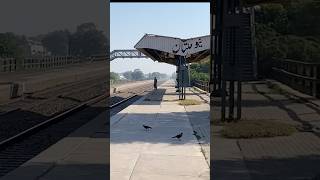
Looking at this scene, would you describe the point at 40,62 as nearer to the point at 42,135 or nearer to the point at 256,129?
the point at 256,129

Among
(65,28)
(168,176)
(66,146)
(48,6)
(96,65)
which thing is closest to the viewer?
(48,6)

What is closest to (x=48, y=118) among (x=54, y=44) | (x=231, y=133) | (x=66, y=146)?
(x=66, y=146)

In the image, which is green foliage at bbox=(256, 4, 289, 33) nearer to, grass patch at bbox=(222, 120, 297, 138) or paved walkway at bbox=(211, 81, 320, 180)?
paved walkway at bbox=(211, 81, 320, 180)

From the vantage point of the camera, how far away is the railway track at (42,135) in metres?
7.68

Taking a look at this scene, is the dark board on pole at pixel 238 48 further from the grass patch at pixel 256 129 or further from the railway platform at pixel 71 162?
the railway platform at pixel 71 162

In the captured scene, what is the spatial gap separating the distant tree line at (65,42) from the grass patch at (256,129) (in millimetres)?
1246

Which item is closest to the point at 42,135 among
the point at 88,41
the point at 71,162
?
the point at 71,162

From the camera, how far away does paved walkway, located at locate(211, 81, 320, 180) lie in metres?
3.93

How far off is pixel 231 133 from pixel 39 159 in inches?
170

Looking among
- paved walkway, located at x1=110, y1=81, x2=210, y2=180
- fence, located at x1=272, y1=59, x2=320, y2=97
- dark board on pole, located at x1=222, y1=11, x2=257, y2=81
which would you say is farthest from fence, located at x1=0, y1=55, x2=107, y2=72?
fence, located at x1=272, y1=59, x2=320, y2=97

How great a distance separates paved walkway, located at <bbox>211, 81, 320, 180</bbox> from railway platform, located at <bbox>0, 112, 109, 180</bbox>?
7.53ft

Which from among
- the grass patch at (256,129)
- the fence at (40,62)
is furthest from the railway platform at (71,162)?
the grass patch at (256,129)

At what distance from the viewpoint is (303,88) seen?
400 centimetres

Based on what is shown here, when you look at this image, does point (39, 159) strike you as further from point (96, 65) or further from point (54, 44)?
point (96, 65)
